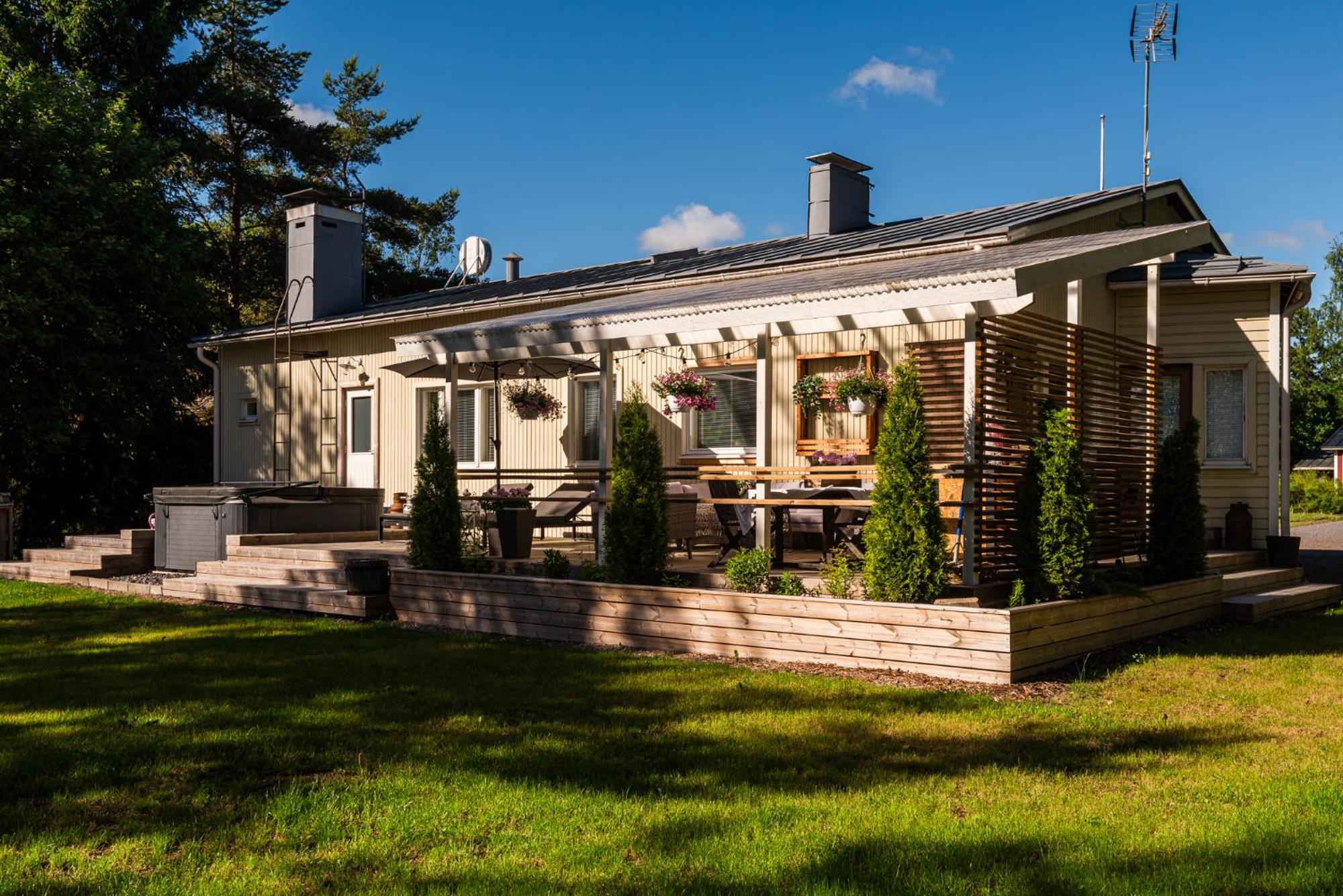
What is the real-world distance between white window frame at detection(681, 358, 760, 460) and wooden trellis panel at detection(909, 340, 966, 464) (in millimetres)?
2499

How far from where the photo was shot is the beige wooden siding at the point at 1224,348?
468 inches

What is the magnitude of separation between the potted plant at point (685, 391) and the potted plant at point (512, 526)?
2.41 m

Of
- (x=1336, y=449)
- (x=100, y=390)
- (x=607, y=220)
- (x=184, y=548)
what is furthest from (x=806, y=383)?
(x=1336, y=449)

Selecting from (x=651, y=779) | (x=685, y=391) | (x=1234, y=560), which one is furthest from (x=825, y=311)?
(x=1234, y=560)

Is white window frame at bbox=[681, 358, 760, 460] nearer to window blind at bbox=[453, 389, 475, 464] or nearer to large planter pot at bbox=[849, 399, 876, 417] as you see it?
large planter pot at bbox=[849, 399, 876, 417]

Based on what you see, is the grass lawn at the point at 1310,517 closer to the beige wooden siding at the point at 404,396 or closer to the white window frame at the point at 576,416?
the beige wooden siding at the point at 404,396

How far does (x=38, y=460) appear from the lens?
18984 millimetres

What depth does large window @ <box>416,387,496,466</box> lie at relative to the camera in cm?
1538

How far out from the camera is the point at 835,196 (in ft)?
48.5

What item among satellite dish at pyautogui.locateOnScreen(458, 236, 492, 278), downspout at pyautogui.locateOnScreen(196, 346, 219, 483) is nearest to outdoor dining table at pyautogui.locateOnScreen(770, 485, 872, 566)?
satellite dish at pyautogui.locateOnScreen(458, 236, 492, 278)

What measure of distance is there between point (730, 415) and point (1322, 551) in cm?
988

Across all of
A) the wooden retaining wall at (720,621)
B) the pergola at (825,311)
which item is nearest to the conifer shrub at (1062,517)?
the pergola at (825,311)

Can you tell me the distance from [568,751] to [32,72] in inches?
732

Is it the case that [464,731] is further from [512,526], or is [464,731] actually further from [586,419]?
[586,419]
